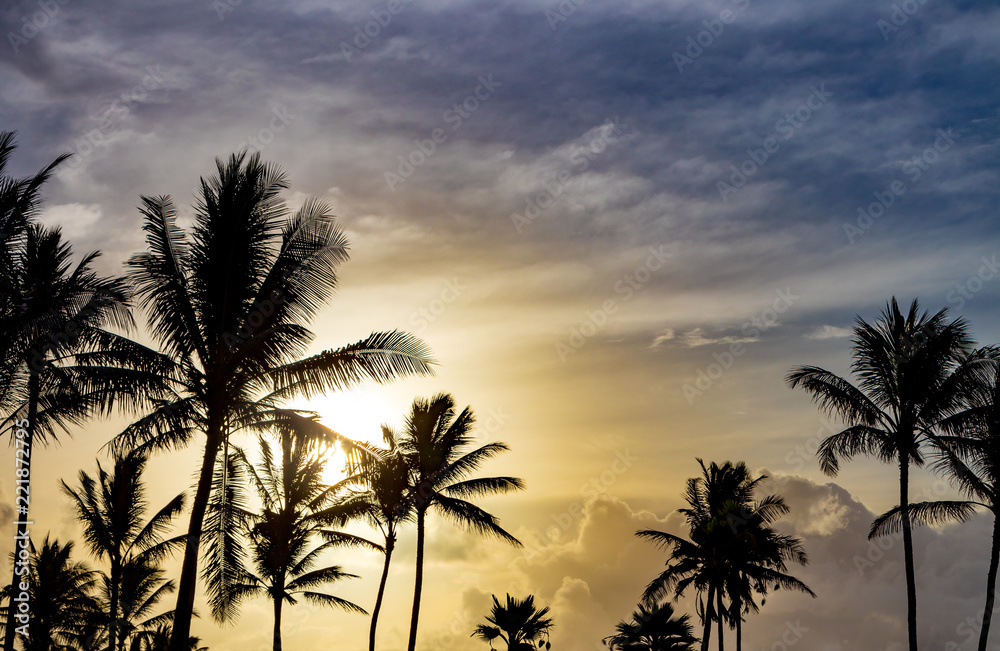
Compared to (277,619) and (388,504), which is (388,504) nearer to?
(388,504)

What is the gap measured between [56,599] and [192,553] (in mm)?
20479

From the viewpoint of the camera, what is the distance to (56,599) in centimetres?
3069

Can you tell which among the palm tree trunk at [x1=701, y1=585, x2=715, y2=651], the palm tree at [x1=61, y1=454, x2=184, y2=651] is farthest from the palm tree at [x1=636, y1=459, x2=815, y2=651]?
the palm tree at [x1=61, y1=454, x2=184, y2=651]

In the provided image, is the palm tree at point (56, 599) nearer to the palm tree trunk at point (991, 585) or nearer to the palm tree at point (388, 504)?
the palm tree at point (388, 504)

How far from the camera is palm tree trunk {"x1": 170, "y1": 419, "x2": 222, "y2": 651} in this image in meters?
14.5

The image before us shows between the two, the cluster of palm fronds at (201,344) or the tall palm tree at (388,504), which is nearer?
the cluster of palm fronds at (201,344)

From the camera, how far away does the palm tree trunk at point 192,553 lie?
1452 centimetres

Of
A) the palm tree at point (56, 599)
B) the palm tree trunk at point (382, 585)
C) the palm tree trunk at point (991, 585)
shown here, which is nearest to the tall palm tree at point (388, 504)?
the palm tree trunk at point (382, 585)

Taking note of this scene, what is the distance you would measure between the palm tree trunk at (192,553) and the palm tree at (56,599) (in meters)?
17.1

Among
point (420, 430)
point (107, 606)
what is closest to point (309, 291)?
point (420, 430)

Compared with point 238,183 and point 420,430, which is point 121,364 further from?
point 420,430

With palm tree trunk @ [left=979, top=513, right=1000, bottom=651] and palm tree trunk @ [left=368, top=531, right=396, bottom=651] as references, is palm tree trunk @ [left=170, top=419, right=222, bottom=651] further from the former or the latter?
palm tree trunk @ [left=979, top=513, right=1000, bottom=651]

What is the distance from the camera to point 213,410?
51.5ft

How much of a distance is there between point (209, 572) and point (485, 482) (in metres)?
14.5
